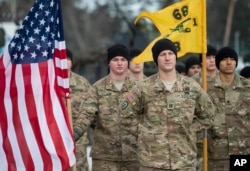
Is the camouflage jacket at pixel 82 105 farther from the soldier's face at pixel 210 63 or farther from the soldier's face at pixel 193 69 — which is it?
the soldier's face at pixel 193 69

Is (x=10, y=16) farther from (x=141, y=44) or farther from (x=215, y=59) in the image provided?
(x=215, y=59)

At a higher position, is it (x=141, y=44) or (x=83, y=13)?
(x=83, y=13)

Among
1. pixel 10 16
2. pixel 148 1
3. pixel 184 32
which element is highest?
pixel 148 1

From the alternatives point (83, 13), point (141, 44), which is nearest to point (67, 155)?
point (141, 44)

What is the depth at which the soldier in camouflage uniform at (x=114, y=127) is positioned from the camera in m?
10.8

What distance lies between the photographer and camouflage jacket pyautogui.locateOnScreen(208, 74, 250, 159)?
11.0 meters

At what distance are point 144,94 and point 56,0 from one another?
1563 mm

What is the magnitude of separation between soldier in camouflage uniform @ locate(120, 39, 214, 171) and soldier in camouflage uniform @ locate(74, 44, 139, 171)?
3.91ft

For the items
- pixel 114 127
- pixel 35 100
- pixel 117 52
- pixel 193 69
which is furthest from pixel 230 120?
pixel 35 100

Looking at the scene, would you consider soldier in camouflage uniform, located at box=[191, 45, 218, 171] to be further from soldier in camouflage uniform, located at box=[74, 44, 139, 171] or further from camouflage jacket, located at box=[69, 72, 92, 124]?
camouflage jacket, located at box=[69, 72, 92, 124]

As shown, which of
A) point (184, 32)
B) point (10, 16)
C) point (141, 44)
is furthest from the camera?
point (141, 44)

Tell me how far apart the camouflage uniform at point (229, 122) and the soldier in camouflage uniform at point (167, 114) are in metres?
1.49

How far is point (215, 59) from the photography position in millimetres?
11508

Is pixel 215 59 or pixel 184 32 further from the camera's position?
pixel 215 59
